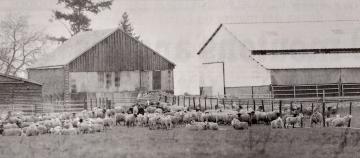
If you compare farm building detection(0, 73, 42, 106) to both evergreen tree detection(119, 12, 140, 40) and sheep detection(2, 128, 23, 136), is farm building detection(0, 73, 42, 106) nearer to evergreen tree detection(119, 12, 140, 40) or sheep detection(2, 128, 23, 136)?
sheep detection(2, 128, 23, 136)

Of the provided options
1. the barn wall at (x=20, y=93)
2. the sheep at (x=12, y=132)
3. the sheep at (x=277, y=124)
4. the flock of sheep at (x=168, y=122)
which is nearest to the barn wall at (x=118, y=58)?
the barn wall at (x=20, y=93)

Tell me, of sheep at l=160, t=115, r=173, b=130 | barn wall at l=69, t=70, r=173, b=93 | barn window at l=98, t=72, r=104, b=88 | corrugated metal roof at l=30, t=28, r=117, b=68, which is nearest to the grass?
sheep at l=160, t=115, r=173, b=130

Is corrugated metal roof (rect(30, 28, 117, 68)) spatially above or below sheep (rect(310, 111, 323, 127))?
above

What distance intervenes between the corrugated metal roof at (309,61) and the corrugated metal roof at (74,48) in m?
13.2

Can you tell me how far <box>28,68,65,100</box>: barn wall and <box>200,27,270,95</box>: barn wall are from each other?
13.6m

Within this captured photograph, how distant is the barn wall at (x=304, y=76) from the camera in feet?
164

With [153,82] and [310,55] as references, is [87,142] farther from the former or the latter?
[310,55]

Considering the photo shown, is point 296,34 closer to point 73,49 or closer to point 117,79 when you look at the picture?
point 117,79

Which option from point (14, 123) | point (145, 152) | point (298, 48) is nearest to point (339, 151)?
point (145, 152)

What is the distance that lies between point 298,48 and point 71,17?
31.3 meters

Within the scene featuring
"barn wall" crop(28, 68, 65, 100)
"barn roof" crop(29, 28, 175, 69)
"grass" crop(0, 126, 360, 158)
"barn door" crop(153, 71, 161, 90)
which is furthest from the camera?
"barn door" crop(153, 71, 161, 90)

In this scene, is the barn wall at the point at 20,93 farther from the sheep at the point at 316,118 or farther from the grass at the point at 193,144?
the sheep at the point at 316,118

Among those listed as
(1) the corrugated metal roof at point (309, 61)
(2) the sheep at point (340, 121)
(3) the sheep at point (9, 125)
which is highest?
(1) the corrugated metal roof at point (309, 61)

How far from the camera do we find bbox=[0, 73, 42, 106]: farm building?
142 ft
